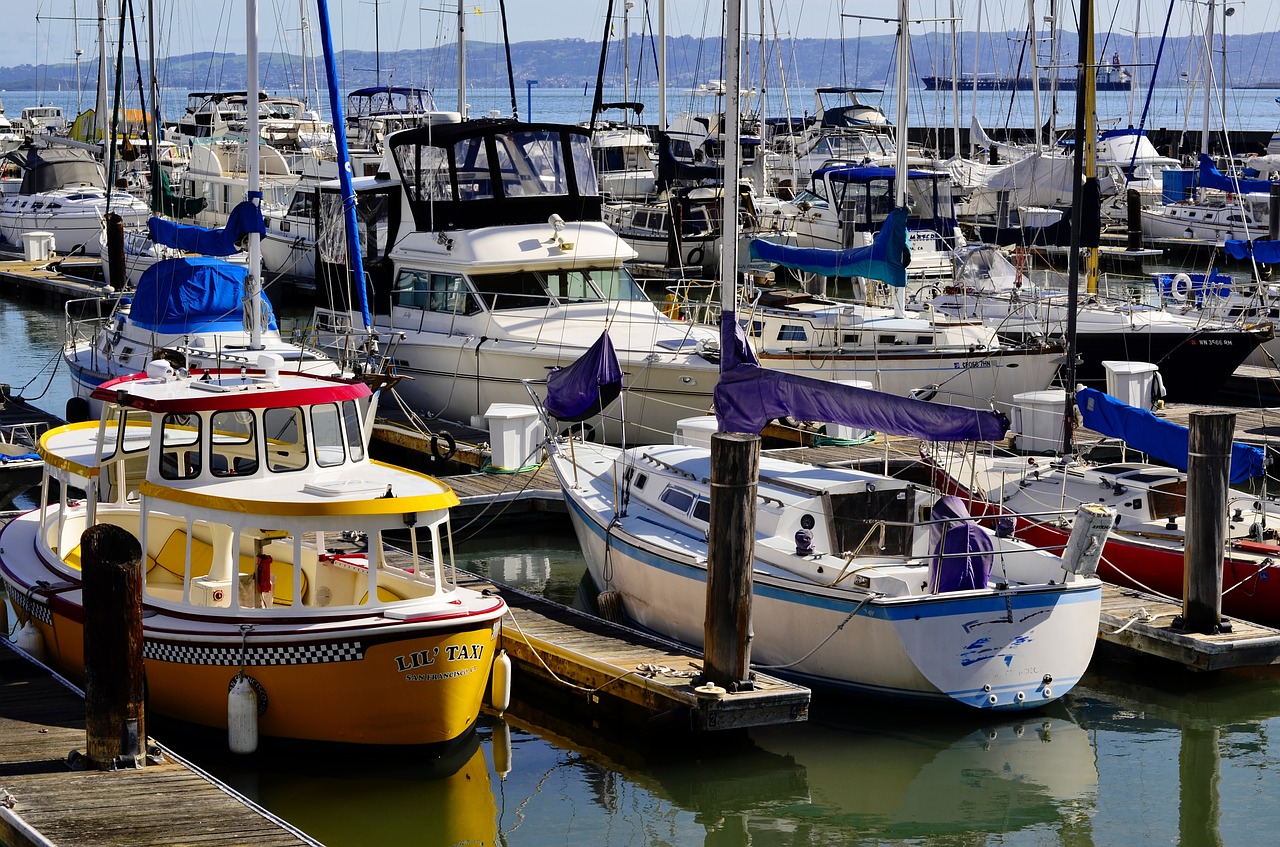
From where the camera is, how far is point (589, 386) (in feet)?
58.3

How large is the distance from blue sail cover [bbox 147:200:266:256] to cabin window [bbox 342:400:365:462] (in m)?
5.57

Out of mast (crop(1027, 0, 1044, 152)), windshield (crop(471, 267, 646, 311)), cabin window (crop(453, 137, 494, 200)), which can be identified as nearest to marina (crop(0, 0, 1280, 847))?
windshield (crop(471, 267, 646, 311))

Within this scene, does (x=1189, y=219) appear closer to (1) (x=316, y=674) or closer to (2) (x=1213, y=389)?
(2) (x=1213, y=389)

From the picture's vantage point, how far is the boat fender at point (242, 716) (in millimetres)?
12562

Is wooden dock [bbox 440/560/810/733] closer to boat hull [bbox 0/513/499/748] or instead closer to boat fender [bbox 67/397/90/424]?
boat hull [bbox 0/513/499/748]

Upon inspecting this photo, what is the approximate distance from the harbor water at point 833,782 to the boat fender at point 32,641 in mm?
1896

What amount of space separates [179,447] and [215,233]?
11.6m

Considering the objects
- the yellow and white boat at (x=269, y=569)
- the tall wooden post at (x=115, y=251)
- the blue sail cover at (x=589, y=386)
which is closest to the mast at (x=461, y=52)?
the tall wooden post at (x=115, y=251)

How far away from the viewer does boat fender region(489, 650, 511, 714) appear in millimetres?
13500

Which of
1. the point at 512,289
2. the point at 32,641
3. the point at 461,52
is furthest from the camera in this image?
the point at 461,52

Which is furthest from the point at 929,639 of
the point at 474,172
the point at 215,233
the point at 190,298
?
the point at 215,233

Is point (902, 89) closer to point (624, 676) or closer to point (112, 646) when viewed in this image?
point (624, 676)

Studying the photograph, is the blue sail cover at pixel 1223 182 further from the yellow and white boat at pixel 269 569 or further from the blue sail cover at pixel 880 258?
the yellow and white boat at pixel 269 569

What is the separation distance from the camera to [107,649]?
37.0 feet
